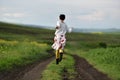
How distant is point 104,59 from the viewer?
32.0m

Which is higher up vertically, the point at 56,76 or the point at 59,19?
the point at 59,19

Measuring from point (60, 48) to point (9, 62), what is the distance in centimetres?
497

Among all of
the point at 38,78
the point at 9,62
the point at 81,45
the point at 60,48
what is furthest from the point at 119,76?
the point at 81,45

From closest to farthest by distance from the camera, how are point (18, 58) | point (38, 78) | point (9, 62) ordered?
1. point (38, 78)
2. point (9, 62)
3. point (18, 58)

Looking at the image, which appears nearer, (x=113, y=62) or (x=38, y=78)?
(x=38, y=78)

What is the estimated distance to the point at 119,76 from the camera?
2159 cm

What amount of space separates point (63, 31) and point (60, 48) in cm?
106

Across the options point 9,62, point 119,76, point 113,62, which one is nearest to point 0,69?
point 9,62

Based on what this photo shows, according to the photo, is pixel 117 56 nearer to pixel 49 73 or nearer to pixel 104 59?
pixel 104 59

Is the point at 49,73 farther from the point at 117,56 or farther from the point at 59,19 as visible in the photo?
the point at 117,56

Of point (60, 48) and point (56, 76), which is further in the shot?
point (60, 48)

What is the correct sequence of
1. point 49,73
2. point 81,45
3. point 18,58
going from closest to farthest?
point 49,73
point 18,58
point 81,45

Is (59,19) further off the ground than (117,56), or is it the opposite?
(59,19)

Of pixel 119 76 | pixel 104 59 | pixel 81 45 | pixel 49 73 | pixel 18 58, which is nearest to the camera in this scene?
pixel 49 73
